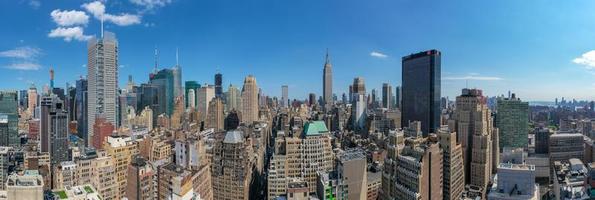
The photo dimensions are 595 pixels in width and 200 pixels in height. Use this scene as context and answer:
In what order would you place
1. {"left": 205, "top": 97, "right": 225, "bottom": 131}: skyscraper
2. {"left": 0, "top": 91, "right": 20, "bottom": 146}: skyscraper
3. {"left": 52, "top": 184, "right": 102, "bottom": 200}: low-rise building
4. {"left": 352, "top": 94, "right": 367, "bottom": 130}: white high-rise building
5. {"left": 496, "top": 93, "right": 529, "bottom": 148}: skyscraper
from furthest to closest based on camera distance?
{"left": 352, "top": 94, "right": 367, "bottom": 130}: white high-rise building
{"left": 205, "top": 97, "right": 225, "bottom": 131}: skyscraper
{"left": 0, "top": 91, "right": 20, "bottom": 146}: skyscraper
{"left": 496, "top": 93, "right": 529, "bottom": 148}: skyscraper
{"left": 52, "top": 184, "right": 102, "bottom": 200}: low-rise building

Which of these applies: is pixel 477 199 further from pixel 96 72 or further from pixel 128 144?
pixel 96 72

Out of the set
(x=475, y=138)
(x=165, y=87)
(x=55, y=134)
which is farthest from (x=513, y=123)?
(x=165, y=87)

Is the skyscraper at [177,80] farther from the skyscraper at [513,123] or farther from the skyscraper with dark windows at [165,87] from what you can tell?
the skyscraper at [513,123]

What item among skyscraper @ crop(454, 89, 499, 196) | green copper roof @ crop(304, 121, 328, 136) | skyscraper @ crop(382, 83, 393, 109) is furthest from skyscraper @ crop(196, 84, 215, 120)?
skyscraper @ crop(454, 89, 499, 196)

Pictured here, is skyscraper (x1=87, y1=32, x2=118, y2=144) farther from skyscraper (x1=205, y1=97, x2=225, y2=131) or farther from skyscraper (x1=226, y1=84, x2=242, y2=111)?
skyscraper (x1=226, y1=84, x2=242, y2=111)

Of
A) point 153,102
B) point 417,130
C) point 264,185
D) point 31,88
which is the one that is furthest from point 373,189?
point 31,88

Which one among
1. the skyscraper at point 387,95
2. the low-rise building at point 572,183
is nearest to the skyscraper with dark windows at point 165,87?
the skyscraper at point 387,95

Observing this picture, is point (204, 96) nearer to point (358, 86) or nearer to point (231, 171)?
point (358, 86)
